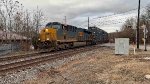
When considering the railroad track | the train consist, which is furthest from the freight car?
the railroad track

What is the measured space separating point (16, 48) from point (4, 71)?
25.4 metres

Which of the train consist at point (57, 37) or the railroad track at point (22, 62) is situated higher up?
the train consist at point (57, 37)

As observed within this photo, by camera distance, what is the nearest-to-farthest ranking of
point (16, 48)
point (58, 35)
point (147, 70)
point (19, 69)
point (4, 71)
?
1. point (147, 70)
2. point (4, 71)
3. point (19, 69)
4. point (58, 35)
5. point (16, 48)

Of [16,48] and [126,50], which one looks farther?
A: [16,48]

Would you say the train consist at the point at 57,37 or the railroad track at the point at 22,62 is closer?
the railroad track at the point at 22,62

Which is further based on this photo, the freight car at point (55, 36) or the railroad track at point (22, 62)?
the freight car at point (55, 36)

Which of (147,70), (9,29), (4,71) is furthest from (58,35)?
(147,70)

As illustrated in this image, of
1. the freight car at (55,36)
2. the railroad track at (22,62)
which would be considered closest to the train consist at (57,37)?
the freight car at (55,36)

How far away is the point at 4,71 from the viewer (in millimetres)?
16422

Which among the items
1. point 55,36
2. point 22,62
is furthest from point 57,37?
point 22,62

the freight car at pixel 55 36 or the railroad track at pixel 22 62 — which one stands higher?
the freight car at pixel 55 36

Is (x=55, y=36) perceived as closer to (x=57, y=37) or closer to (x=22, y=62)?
(x=57, y=37)

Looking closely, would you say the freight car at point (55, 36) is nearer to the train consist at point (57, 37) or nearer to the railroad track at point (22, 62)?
the train consist at point (57, 37)

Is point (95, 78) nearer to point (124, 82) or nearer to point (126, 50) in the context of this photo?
point (124, 82)
